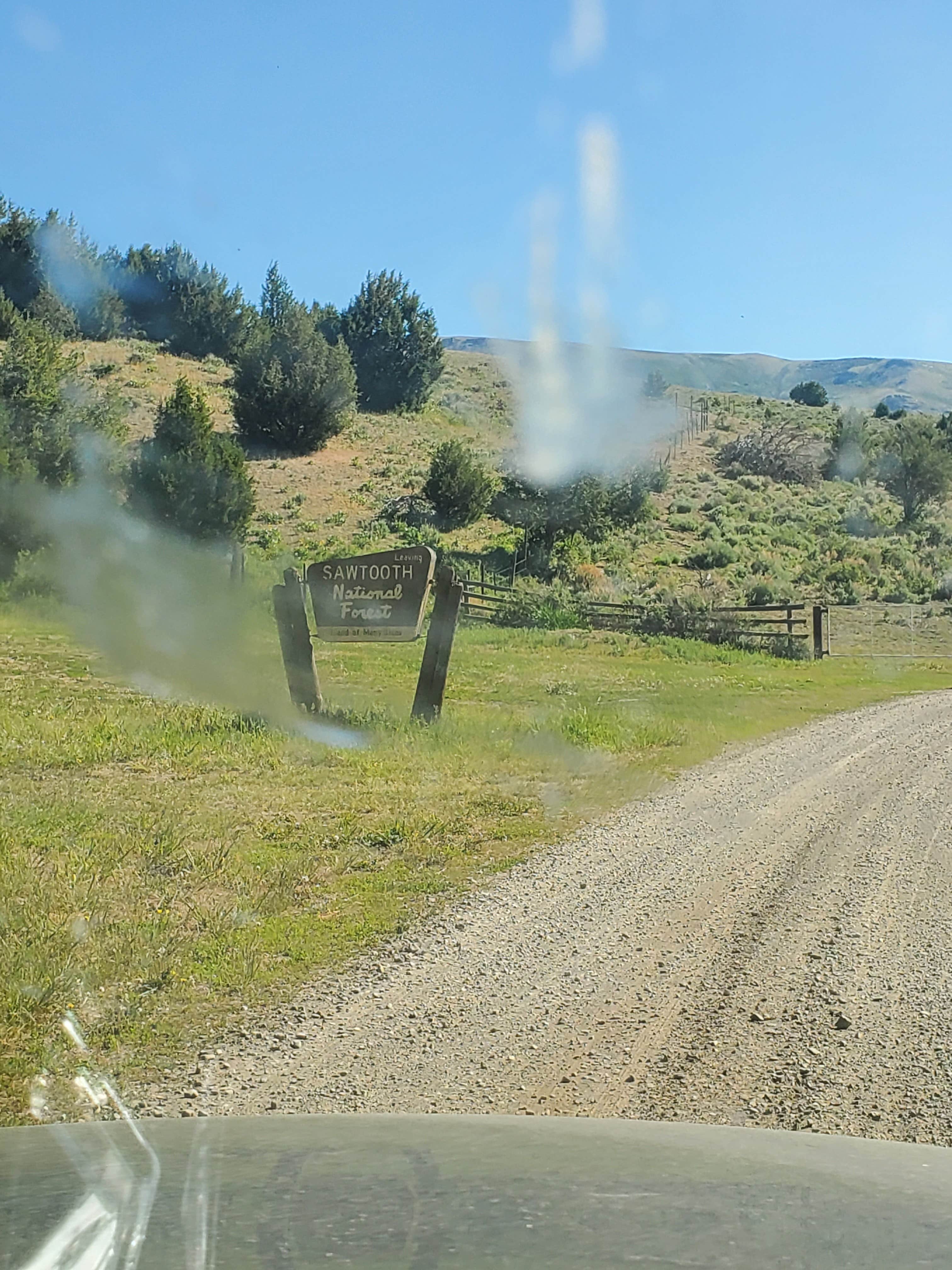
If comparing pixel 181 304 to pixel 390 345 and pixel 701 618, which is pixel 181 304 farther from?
pixel 701 618

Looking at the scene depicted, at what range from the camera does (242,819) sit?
9.20 m

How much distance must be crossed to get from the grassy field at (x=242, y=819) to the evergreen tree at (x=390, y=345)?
161 ft

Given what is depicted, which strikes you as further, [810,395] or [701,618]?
[810,395]

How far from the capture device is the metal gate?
1288 inches

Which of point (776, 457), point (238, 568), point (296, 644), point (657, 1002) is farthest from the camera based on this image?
point (776, 457)

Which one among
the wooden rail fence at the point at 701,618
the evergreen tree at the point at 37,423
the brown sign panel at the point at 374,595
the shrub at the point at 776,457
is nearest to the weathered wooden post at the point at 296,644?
the brown sign panel at the point at 374,595

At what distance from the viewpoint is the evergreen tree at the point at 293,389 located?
52500mm

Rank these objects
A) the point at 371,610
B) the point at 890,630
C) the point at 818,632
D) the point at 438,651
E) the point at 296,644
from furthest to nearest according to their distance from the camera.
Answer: the point at 890,630 → the point at 818,632 → the point at 371,610 → the point at 296,644 → the point at 438,651

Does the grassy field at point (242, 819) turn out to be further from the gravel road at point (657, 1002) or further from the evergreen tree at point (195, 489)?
the evergreen tree at point (195, 489)

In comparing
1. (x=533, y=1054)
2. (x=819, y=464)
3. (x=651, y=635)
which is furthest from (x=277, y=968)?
(x=819, y=464)

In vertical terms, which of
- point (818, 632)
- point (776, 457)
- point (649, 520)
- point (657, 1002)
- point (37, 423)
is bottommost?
point (818, 632)

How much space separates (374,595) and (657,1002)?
9.80 m

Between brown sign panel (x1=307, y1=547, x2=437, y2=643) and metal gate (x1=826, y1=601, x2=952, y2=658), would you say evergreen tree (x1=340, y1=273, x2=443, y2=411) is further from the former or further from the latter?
brown sign panel (x1=307, y1=547, x2=437, y2=643)

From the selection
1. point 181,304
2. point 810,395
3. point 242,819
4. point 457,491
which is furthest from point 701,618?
point 810,395
